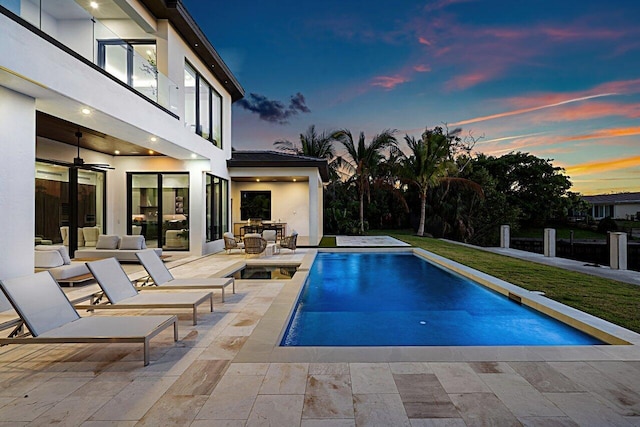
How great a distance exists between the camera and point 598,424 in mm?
2592

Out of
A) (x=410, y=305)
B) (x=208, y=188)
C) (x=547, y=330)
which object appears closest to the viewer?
(x=547, y=330)

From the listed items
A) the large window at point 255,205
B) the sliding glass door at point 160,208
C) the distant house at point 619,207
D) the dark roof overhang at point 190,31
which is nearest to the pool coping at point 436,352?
the dark roof overhang at point 190,31

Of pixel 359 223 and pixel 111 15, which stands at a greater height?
pixel 111 15

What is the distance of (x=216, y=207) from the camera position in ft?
49.2

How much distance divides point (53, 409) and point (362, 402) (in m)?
2.42

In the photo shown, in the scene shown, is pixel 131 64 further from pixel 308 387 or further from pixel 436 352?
pixel 436 352

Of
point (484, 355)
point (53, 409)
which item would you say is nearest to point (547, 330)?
point (484, 355)

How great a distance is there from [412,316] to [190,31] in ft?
34.1

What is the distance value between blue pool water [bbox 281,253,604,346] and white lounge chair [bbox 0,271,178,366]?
1.86m

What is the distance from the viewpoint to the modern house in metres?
5.82

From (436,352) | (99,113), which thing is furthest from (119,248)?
(436,352)

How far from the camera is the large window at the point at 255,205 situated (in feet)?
68.1

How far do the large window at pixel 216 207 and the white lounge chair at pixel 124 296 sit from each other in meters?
8.67

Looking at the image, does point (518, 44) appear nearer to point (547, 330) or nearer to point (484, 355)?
point (547, 330)
